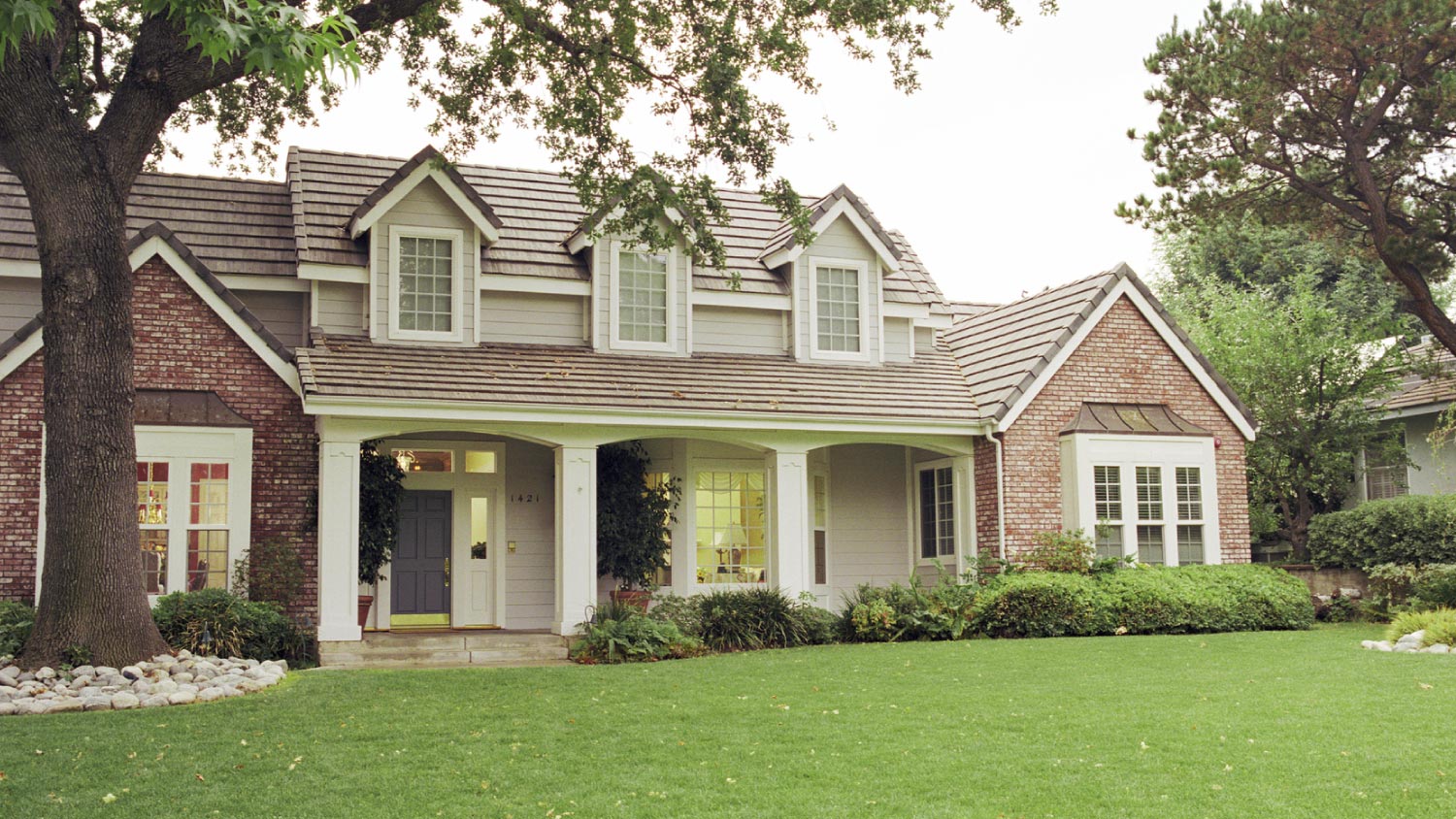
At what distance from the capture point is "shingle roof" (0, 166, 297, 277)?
17438mm

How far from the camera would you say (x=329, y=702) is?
11180 millimetres

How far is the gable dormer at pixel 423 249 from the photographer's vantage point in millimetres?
17719

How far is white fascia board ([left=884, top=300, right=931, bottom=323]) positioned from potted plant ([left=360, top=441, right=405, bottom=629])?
806 centimetres

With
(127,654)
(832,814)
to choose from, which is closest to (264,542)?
(127,654)

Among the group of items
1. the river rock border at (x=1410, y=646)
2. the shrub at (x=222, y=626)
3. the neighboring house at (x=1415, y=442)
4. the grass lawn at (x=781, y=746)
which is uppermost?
the neighboring house at (x=1415, y=442)

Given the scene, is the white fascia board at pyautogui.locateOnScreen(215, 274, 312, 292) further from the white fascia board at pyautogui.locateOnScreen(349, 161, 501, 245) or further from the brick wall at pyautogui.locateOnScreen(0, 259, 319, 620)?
the brick wall at pyautogui.locateOnScreen(0, 259, 319, 620)

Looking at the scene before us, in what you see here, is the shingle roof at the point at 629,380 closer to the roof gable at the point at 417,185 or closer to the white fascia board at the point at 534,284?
the white fascia board at the point at 534,284

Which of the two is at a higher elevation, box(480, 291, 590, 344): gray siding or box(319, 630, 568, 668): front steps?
box(480, 291, 590, 344): gray siding

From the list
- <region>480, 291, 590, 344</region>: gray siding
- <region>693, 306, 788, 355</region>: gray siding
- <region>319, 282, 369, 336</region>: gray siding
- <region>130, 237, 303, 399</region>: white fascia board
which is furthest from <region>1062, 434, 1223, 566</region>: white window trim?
<region>130, 237, 303, 399</region>: white fascia board

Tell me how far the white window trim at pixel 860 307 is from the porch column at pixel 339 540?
24.2 feet

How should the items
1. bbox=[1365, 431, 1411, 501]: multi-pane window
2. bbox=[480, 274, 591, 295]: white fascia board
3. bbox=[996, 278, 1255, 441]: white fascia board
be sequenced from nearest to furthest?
bbox=[480, 274, 591, 295]: white fascia board, bbox=[996, 278, 1255, 441]: white fascia board, bbox=[1365, 431, 1411, 501]: multi-pane window

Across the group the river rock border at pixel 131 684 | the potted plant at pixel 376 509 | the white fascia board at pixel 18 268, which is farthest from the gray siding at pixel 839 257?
the white fascia board at pixel 18 268

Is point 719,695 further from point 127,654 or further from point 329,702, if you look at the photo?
point 127,654

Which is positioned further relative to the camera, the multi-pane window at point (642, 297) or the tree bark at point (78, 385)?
the multi-pane window at point (642, 297)
